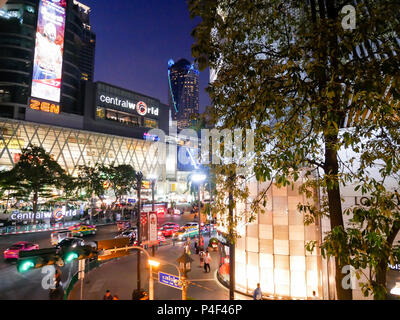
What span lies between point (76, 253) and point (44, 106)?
2547 inches

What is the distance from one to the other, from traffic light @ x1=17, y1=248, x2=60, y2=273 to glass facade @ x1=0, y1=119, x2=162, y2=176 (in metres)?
61.1

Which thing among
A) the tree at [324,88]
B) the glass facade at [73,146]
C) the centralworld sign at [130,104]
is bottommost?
the tree at [324,88]

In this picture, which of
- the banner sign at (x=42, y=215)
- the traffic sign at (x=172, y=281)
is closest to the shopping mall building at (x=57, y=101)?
the banner sign at (x=42, y=215)

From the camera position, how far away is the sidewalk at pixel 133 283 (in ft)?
47.0

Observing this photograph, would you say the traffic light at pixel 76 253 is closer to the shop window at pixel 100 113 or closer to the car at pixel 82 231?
the car at pixel 82 231

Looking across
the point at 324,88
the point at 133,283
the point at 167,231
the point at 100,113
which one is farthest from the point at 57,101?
the point at 324,88

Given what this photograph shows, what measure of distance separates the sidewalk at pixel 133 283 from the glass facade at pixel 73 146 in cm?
5132

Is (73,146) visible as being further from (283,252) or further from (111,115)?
(283,252)

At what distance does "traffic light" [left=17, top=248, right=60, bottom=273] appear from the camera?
297 inches

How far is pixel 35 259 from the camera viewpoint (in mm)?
7840
